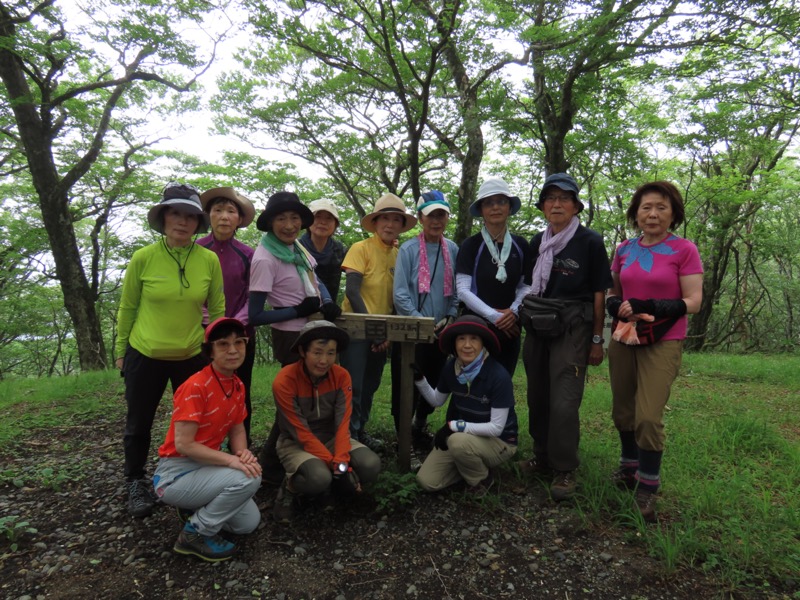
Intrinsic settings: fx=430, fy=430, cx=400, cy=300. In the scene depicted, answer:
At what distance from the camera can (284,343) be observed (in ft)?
11.6

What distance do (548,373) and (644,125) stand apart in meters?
12.4

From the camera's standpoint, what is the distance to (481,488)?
3.42 m

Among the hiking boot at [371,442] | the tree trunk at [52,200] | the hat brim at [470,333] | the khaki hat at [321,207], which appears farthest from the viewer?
the tree trunk at [52,200]

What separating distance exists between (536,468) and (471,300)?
157 cm

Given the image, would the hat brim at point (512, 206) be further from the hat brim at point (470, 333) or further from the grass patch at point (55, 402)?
the grass patch at point (55, 402)

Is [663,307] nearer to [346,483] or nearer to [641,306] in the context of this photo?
[641,306]

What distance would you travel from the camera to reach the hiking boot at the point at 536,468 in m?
3.71

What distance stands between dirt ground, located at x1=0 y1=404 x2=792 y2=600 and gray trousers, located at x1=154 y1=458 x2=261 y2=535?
0.94 ft

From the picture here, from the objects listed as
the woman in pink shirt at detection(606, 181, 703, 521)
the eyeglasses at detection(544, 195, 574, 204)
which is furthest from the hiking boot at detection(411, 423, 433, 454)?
the eyeglasses at detection(544, 195, 574, 204)

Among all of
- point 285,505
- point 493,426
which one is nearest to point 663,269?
point 493,426

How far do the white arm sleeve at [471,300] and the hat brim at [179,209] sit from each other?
2154 mm

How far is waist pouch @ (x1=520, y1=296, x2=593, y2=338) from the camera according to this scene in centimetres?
326

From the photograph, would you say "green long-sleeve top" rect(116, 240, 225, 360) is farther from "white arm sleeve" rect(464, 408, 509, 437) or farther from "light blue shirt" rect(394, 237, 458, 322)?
"white arm sleeve" rect(464, 408, 509, 437)

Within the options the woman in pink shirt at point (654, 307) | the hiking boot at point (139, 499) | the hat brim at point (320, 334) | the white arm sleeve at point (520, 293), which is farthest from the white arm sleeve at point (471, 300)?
the hiking boot at point (139, 499)
